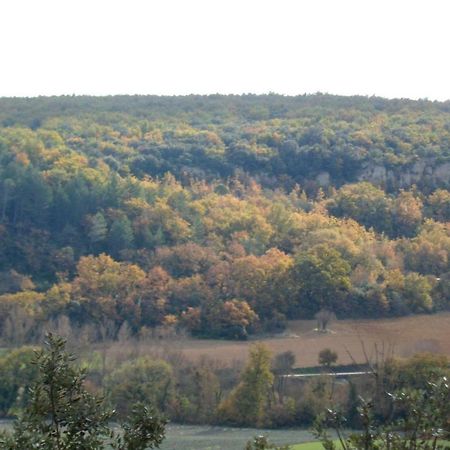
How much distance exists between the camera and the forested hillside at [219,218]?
2341 inches

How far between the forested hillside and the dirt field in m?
2.33

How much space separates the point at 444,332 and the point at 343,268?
497 inches

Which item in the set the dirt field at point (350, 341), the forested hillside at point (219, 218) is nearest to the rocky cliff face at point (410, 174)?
the forested hillside at point (219, 218)

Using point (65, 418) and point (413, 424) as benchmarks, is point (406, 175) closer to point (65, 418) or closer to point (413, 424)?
point (413, 424)

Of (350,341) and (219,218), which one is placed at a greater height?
(219,218)

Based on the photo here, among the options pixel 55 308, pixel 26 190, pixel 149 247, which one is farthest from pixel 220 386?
pixel 26 190

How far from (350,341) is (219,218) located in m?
25.6

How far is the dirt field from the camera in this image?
47062 millimetres

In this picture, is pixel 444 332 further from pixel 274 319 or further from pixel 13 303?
pixel 13 303

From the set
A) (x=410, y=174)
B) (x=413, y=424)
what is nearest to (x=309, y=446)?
(x=413, y=424)

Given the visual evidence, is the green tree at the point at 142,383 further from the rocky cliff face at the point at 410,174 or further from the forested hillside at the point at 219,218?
the rocky cliff face at the point at 410,174

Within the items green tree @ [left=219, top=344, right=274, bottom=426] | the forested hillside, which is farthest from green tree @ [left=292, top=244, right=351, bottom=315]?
green tree @ [left=219, top=344, right=274, bottom=426]

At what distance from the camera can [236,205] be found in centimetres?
7750

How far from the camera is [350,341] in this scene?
50312mm
